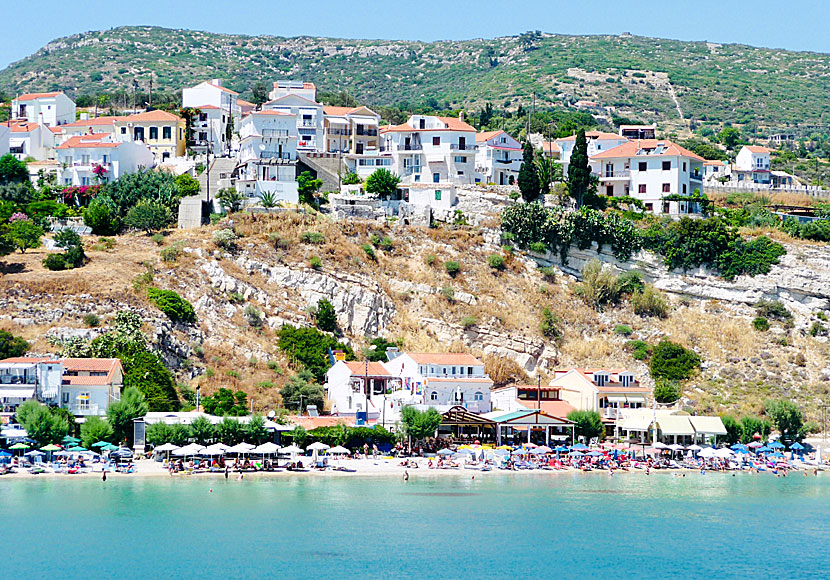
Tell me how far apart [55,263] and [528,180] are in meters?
36.5

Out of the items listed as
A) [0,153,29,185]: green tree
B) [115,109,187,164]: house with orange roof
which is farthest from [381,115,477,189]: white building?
[0,153,29,185]: green tree

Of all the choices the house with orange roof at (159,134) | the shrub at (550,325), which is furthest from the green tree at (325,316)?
the house with orange roof at (159,134)

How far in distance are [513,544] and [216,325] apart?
33701 millimetres

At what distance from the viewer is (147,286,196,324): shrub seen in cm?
7862

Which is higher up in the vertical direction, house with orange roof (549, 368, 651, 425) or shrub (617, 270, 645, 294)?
shrub (617, 270, 645, 294)

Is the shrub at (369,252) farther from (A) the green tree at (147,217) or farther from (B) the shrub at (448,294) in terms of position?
(A) the green tree at (147,217)

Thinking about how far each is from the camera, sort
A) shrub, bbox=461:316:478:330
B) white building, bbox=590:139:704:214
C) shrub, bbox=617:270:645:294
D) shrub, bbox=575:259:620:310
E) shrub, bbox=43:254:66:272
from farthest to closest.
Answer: white building, bbox=590:139:704:214
shrub, bbox=617:270:645:294
shrub, bbox=575:259:620:310
shrub, bbox=461:316:478:330
shrub, bbox=43:254:66:272

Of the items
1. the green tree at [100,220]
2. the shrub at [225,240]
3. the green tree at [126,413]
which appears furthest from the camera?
the green tree at [100,220]

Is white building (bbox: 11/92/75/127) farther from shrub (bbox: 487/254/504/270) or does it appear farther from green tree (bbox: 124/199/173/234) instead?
shrub (bbox: 487/254/504/270)

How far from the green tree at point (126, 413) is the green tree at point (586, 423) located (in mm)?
26723

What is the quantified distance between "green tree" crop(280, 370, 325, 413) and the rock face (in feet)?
83.3

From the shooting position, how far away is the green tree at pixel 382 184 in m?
94.9

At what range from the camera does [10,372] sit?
224 feet

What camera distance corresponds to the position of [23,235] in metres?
84.3
